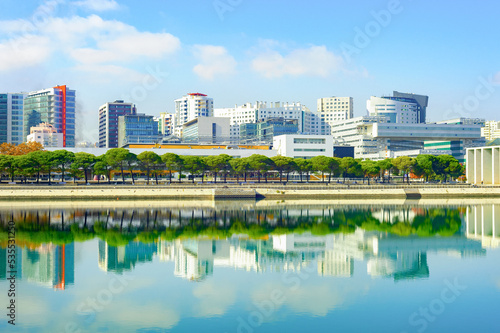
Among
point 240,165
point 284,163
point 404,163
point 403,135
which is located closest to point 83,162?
point 240,165

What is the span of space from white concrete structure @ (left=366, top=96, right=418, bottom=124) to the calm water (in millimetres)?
85381

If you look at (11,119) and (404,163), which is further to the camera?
(11,119)

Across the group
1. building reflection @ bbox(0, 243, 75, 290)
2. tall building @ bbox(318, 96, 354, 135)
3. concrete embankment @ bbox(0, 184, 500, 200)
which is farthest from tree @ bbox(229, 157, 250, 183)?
tall building @ bbox(318, 96, 354, 135)

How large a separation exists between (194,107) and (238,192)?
86.4 metres

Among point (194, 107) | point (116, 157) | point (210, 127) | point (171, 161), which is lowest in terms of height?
point (171, 161)

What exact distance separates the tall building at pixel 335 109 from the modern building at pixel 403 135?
39409 millimetres

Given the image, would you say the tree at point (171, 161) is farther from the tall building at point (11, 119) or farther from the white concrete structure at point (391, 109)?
the white concrete structure at point (391, 109)

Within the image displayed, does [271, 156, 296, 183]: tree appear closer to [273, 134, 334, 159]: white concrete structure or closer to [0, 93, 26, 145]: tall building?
[273, 134, 334, 159]: white concrete structure

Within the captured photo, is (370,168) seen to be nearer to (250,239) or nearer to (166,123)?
(250,239)

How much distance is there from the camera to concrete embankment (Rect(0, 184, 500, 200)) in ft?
179

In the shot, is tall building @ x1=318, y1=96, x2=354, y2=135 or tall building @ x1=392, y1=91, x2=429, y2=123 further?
tall building @ x1=318, y1=96, x2=354, y2=135

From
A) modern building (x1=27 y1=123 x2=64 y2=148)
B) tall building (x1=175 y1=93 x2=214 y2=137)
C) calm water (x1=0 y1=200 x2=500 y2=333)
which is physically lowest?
calm water (x1=0 y1=200 x2=500 y2=333)

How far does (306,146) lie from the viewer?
86375 mm

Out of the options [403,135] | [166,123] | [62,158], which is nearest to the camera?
[62,158]
